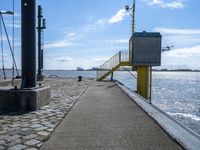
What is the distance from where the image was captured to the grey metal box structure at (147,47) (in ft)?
82.4

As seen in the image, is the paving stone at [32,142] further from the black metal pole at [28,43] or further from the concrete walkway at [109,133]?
the black metal pole at [28,43]

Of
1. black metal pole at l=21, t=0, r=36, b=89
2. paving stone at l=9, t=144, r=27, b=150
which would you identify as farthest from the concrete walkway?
black metal pole at l=21, t=0, r=36, b=89

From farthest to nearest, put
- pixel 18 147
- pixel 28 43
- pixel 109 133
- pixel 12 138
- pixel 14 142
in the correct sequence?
pixel 28 43, pixel 109 133, pixel 12 138, pixel 14 142, pixel 18 147

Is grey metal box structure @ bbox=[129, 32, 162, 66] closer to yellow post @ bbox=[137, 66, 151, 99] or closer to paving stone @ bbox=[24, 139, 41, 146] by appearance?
yellow post @ bbox=[137, 66, 151, 99]

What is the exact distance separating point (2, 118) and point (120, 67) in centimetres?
2202

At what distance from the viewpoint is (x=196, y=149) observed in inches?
219

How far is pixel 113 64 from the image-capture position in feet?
106

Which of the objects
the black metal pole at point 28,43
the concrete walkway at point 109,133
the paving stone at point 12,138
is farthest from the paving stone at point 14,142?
the black metal pole at point 28,43

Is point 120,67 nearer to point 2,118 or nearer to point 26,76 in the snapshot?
point 26,76

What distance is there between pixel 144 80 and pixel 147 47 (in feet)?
8.45

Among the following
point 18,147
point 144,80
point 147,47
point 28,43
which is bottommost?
point 18,147

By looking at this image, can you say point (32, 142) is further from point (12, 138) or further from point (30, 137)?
point (12, 138)

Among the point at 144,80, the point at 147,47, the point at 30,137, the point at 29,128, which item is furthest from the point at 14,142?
the point at 144,80

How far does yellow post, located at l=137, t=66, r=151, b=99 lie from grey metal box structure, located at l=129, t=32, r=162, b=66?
2.02 feet
